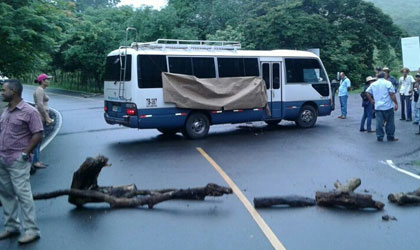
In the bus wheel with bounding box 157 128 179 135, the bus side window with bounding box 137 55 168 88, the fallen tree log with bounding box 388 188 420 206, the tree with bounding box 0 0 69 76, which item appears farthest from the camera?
the bus wheel with bounding box 157 128 179 135

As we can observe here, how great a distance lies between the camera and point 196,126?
46.2 ft

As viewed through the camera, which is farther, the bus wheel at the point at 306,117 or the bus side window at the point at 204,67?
the bus wheel at the point at 306,117

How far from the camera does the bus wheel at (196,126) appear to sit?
13.9 meters

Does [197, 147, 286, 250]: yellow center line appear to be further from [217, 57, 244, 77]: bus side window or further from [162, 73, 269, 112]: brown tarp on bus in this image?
[217, 57, 244, 77]: bus side window

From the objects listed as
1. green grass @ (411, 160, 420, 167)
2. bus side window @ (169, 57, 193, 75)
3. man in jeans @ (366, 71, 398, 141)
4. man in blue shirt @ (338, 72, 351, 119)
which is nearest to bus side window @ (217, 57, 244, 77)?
bus side window @ (169, 57, 193, 75)

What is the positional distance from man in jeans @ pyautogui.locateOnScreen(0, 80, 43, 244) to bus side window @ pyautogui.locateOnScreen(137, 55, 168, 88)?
7.11 metres

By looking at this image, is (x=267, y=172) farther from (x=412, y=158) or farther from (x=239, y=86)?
(x=239, y=86)

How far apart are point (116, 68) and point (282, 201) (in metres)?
7.96

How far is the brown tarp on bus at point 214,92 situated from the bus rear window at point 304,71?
130cm

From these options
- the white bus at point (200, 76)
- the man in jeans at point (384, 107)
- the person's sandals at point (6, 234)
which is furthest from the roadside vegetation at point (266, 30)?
the person's sandals at point (6, 234)

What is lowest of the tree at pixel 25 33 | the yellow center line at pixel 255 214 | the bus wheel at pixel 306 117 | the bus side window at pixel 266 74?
the yellow center line at pixel 255 214

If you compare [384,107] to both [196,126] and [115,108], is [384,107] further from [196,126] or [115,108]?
[115,108]

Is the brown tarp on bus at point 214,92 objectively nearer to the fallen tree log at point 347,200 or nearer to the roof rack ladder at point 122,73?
the roof rack ladder at point 122,73

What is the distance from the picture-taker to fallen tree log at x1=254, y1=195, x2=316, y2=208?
23.1 ft
